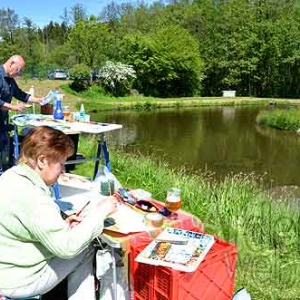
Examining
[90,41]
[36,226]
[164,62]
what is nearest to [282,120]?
[36,226]

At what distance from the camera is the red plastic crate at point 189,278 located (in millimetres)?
2260

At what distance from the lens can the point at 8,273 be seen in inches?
85.3

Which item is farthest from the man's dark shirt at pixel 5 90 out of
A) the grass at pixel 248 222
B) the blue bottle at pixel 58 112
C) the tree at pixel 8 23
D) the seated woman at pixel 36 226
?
the tree at pixel 8 23

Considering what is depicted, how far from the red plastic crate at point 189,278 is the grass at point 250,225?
94 cm

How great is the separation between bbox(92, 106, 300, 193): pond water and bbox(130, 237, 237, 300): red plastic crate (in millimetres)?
7716

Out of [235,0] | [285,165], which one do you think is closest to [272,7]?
[235,0]

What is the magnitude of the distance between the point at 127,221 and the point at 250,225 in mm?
2638

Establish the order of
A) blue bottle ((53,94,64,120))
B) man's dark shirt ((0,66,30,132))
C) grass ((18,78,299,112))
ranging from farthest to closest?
grass ((18,78,299,112)) → man's dark shirt ((0,66,30,132)) → blue bottle ((53,94,64,120))

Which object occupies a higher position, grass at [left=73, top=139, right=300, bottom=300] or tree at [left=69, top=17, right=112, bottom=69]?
tree at [left=69, top=17, right=112, bottom=69]

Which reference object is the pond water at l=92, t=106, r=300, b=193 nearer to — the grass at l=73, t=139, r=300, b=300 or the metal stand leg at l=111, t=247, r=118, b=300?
the grass at l=73, t=139, r=300, b=300

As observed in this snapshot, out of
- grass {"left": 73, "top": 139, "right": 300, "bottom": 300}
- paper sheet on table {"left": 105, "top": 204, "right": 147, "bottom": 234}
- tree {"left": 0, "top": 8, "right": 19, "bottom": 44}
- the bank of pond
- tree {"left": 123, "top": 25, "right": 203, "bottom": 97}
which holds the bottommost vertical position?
the bank of pond

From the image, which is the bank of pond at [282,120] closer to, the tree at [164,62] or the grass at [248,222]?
the grass at [248,222]

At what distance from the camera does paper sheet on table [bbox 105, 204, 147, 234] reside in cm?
253

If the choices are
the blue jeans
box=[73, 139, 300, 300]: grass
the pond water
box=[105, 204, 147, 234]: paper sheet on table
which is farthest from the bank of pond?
the blue jeans
